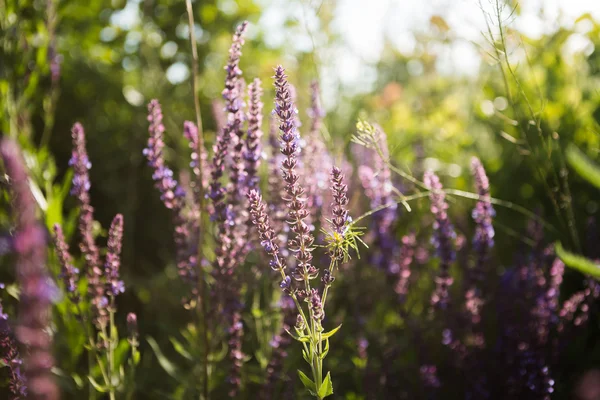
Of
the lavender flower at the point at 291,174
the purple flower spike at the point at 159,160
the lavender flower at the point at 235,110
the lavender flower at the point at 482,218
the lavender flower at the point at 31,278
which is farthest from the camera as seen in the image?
the lavender flower at the point at 482,218

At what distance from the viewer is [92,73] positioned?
10.3 ft

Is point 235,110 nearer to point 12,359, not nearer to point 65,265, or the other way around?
point 65,265

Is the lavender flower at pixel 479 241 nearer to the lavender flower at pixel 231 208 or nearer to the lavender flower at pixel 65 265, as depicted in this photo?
the lavender flower at pixel 231 208

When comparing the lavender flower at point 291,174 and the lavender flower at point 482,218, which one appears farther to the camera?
the lavender flower at point 482,218

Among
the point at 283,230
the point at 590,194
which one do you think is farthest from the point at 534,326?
the point at 590,194

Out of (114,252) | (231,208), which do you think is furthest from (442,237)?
(114,252)

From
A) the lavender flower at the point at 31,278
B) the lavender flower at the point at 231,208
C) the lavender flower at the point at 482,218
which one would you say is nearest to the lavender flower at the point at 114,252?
the lavender flower at the point at 231,208

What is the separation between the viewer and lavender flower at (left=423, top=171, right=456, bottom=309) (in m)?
1.76

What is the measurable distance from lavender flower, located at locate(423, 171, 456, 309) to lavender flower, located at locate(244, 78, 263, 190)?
56 cm

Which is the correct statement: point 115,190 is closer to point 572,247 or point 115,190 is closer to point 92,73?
point 92,73

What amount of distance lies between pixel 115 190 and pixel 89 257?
155 centimetres

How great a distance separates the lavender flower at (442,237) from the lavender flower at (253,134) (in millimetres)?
561

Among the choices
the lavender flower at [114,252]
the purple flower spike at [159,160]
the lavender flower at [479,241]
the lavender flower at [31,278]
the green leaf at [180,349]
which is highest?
the purple flower spike at [159,160]

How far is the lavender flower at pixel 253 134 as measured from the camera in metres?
1.53
